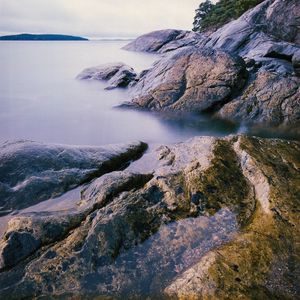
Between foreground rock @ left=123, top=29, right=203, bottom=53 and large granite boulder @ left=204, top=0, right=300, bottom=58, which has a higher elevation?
large granite boulder @ left=204, top=0, right=300, bottom=58

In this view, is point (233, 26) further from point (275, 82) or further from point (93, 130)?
point (93, 130)

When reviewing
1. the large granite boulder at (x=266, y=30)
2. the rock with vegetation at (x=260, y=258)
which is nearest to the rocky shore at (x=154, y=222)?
the rock with vegetation at (x=260, y=258)

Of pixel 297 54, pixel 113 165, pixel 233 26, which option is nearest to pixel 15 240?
pixel 113 165

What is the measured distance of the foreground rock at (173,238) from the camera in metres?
4.63

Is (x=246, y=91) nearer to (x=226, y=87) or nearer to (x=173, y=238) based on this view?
(x=226, y=87)

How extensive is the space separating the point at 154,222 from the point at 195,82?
1027 centimetres

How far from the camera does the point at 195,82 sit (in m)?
14.9

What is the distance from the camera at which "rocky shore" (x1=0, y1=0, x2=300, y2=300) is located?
4.67 metres

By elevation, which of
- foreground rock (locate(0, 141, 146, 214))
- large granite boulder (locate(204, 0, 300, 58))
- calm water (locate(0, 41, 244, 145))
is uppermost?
large granite boulder (locate(204, 0, 300, 58))

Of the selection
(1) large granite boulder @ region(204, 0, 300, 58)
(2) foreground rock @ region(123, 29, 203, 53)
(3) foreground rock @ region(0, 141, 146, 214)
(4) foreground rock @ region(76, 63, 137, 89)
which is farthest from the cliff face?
(2) foreground rock @ region(123, 29, 203, 53)

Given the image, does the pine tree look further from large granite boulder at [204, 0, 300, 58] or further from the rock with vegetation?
the rock with vegetation

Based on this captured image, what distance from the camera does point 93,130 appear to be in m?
13.2

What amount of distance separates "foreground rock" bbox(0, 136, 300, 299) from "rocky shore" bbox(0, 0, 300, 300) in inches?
0.6

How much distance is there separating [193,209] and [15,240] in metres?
2.83
